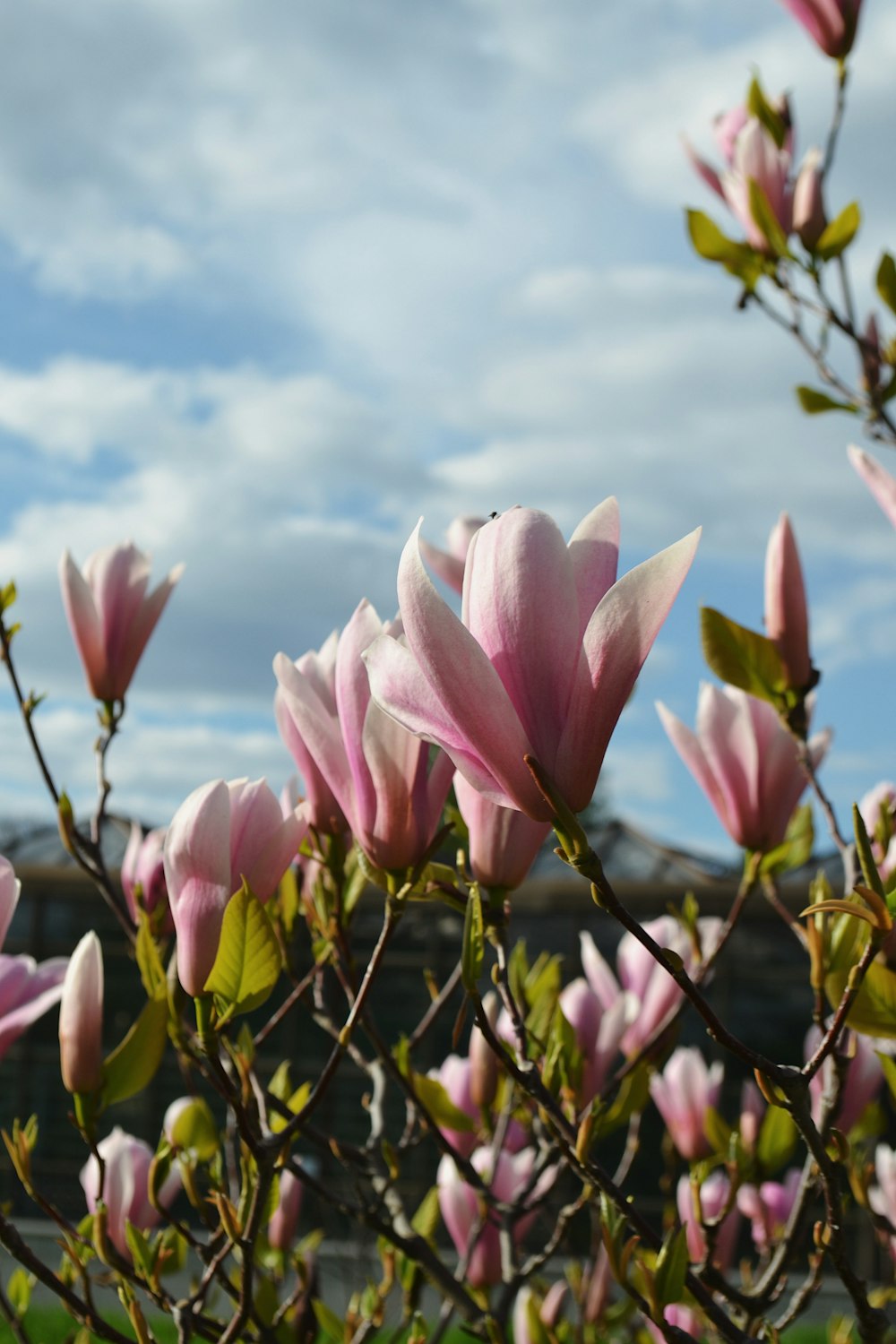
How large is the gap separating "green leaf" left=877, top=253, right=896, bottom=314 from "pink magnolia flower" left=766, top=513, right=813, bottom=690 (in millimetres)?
724

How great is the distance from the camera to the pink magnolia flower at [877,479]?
117cm

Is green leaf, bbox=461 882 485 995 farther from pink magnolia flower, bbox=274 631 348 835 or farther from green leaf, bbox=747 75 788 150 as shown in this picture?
green leaf, bbox=747 75 788 150

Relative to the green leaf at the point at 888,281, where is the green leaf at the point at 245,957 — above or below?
below

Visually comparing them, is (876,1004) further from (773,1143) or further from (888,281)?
(888,281)

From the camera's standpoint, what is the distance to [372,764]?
907 mm

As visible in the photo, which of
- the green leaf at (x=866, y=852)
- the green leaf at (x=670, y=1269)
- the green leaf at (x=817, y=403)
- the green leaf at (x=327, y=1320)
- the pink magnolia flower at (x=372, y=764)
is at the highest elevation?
the green leaf at (x=817, y=403)

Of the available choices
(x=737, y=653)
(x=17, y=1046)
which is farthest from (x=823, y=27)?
(x=17, y=1046)

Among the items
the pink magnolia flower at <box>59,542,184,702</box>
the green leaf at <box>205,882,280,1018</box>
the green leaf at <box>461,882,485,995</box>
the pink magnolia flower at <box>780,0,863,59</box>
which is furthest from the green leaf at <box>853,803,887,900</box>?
the pink magnolia flower at <box>780,0,863,59</box>

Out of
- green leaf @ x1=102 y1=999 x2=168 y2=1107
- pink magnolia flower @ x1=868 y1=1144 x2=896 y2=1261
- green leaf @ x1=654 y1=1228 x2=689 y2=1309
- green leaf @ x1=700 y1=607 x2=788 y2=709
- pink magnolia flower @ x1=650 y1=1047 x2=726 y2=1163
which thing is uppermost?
green leaf @ x1=700 y1=607 x2=788 y2=709

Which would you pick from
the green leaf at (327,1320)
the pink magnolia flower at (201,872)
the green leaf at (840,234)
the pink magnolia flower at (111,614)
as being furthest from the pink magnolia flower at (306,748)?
the green leaf at (840,234)

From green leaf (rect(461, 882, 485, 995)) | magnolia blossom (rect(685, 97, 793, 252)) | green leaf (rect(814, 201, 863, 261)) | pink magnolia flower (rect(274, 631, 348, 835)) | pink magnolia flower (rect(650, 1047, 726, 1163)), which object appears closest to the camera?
green leaf (rect(461, 882, 485, 995))

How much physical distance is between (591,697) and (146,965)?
654 mm

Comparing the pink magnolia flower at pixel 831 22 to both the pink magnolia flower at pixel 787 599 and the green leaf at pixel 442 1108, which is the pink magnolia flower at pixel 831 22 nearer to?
the pink magnolia flower at pixel 787 599

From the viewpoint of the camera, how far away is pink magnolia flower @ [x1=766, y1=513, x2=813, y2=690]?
50.3 inches
